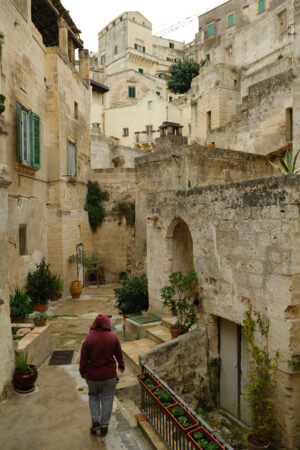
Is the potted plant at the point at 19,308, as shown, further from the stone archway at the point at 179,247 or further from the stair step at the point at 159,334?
the stone archway at the point at 179,247

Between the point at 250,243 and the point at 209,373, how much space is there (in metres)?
3.15

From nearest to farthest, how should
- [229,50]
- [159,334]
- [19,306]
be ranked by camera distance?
[159,334] → [19,306] → [229,50]

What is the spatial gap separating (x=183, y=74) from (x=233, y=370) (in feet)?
99.2

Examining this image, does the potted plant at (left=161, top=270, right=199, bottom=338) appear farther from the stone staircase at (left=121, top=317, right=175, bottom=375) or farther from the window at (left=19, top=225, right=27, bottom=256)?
the window at (left=19, top=225, right=27, bottom=256)

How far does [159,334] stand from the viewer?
813 centimetres

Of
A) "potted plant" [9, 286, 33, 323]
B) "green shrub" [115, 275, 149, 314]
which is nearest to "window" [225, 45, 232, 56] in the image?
"green shrub" [115, 275, 149, 314]

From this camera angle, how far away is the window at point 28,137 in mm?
11281

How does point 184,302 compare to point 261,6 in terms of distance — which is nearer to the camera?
point 184,302

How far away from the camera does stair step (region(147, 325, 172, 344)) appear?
7895mm

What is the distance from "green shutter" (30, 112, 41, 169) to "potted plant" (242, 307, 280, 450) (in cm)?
935

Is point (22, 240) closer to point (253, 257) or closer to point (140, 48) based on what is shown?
point (253, 257)

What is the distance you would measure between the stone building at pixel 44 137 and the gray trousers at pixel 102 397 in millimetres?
6192

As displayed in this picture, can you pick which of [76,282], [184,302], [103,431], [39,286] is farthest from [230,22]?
[103,431]

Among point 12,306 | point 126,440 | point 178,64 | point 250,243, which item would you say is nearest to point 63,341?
point 12,306
